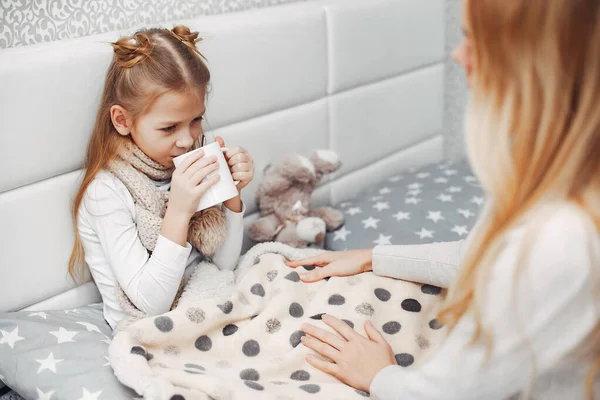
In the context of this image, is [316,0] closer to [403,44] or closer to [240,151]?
[403,44]

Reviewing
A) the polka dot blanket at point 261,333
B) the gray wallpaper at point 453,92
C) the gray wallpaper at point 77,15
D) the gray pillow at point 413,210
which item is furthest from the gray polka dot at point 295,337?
the gray wallpaper at point 453,92

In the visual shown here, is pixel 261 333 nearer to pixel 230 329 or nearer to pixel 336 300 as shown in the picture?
pixel 230 329

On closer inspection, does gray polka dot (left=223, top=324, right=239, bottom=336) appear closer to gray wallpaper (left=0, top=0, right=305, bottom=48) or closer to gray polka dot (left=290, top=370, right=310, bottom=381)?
gray polka dot (left=290, top=370, right=310, bottom=381)

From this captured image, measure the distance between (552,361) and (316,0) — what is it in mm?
1249

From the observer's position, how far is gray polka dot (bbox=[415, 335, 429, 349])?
1.15 m

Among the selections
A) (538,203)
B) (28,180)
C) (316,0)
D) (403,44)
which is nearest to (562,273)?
(538,203)

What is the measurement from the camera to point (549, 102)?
74cm

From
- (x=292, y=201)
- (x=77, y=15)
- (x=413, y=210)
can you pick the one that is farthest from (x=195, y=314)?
(x=413, y=210)

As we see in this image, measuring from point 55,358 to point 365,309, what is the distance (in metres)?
0.57

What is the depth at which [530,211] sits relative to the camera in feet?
2.55

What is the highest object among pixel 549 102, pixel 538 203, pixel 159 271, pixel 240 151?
pixel 549 102

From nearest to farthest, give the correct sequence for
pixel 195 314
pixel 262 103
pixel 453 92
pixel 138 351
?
1. pixel 138 351
2. pixel 195 314
3. pixel 262 103
4. pixel 453 92

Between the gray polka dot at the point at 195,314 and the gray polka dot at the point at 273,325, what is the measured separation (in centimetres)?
13

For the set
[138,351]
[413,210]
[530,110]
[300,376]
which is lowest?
[413,210]
